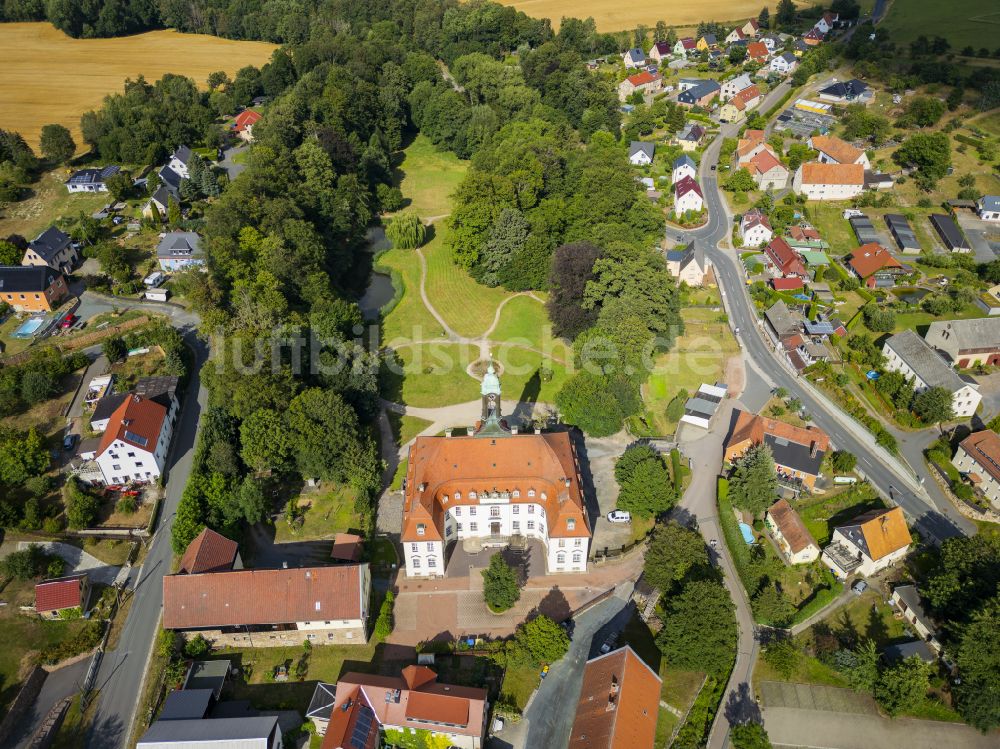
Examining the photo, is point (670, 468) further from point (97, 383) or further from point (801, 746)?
point (97, 383)

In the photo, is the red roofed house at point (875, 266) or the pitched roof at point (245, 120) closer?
the red roofed house at point (875, 266)

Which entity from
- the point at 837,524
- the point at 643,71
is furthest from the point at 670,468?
the point at 643,71

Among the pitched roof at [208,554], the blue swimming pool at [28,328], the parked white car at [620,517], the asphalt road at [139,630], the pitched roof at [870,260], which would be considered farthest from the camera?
the pitched roof at [870,260]

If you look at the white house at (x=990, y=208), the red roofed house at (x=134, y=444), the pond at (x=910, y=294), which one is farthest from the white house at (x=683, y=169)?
the red roofed house at (x=134, y=444)

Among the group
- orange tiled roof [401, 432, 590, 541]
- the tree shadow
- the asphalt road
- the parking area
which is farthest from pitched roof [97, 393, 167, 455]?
the parking area

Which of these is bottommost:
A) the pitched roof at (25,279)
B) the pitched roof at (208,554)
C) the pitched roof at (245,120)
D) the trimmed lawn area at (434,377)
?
the trimmed lawn area at (434,377)

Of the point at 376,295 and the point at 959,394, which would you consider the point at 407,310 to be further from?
the point at 959,394

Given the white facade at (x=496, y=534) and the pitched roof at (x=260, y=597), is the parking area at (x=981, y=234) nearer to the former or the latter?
the white facade at (x=496, y=534)
